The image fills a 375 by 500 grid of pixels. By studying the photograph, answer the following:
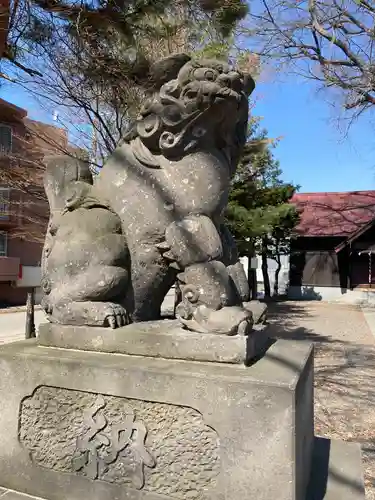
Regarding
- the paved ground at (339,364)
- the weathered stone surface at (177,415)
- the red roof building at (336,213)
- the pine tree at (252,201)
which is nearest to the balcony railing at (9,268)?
the paved ground at (339,364)

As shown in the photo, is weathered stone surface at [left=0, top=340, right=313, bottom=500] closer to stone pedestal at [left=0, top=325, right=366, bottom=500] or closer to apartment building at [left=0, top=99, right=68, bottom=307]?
stone pedestal at [left=0, top=325, right=366, bottom=500]

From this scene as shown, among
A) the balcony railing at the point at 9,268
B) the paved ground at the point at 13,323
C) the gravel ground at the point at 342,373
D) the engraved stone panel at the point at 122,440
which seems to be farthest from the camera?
the balcony railing at the point at 9,268

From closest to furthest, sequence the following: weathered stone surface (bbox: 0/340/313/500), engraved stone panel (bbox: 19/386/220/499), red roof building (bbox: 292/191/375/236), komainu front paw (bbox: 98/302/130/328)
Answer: weathered stone surface (bbox: 0/340/313/500) → engraved stone panel (bbox: 19/386/220/499) → komainu front paw (bbox: 98/302/130/328) → red roof building (bbox: 292/191/375/236)

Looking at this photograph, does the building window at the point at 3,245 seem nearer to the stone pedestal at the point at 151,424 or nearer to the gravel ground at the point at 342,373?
the gravel ground at the point at 342,373

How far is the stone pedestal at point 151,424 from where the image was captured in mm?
1602

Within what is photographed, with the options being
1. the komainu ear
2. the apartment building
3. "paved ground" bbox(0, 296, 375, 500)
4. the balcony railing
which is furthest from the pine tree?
the balcony railing

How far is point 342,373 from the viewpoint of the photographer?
6254 mm

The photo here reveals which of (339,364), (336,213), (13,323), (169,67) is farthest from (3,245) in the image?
(169,67)

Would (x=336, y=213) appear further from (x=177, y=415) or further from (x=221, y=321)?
(x=177, y=415)

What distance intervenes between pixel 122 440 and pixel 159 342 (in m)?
0.43

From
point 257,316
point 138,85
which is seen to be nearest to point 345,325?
point 138,85

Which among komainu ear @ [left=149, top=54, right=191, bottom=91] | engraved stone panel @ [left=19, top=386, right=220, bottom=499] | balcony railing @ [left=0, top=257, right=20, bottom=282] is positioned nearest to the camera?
engraved stone panel @ [left=19, top=386, right=220, bottom=499]

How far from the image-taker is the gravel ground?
3.97 meters

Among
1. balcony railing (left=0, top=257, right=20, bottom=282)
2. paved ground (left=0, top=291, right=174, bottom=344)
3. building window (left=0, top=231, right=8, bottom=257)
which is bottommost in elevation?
paved ground (left=0, top=291, right=174, bottom=344)
